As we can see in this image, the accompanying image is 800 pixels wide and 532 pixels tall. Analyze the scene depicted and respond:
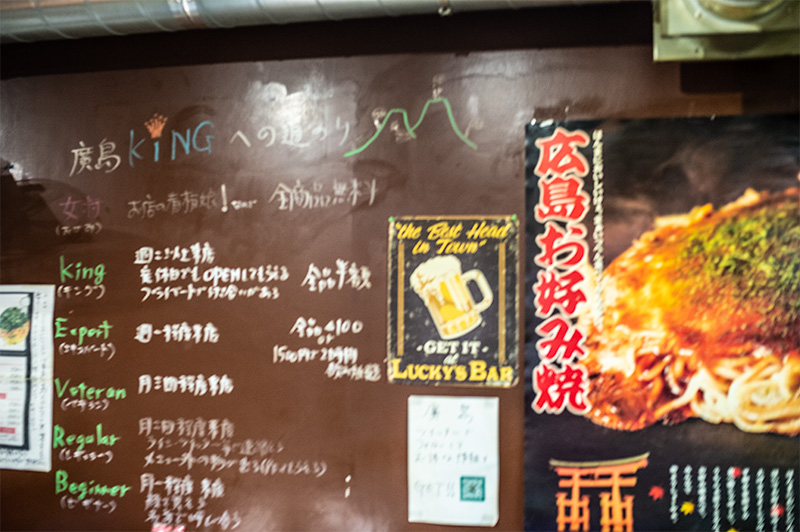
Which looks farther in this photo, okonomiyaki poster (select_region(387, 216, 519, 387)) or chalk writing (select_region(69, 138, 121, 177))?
chalk writing (select_region(69, 138, 121, 177))

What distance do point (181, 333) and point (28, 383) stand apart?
0.77m

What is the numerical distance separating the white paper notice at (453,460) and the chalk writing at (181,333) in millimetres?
920

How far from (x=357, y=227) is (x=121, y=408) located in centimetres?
133

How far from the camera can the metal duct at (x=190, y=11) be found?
73.7 inches

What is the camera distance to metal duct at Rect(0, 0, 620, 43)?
1.87 metres

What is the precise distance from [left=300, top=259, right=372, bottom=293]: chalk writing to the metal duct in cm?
99

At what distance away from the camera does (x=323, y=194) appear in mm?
2123

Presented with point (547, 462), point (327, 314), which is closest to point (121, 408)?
point (327, 314)

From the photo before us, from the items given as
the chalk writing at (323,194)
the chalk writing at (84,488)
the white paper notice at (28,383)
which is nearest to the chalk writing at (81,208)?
the white paper notice at (28,383)

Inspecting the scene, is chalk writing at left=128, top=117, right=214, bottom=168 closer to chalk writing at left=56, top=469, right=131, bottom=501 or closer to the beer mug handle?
the beer mug handle

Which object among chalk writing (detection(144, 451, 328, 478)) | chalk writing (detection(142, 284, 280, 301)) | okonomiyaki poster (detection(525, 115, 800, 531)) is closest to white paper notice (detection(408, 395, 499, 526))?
okonomiyaki poster (detection(525, 115, 800, 531))

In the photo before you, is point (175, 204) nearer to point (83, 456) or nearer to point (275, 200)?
point (275, 200)

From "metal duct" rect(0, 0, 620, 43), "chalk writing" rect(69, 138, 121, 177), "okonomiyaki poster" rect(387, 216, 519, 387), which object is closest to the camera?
"metal duct" rect(0, 0, 620, 43)

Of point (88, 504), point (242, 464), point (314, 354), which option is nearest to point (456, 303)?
point (314, 354)
